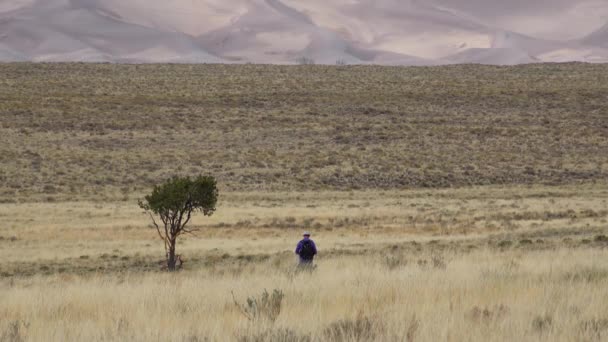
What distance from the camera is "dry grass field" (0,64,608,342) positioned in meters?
7.33

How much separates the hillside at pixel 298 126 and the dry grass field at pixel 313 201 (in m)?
0.32

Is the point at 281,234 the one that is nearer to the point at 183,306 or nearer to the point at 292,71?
A: the point at 183,306

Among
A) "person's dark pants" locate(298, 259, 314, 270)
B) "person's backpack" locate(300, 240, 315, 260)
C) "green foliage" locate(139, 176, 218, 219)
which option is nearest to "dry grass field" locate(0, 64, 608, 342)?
"person's dark pants" locate(298, 259, 314, 270)

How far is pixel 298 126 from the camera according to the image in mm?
77625

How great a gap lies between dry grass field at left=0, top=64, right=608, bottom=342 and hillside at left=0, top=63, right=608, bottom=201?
1.06 ft

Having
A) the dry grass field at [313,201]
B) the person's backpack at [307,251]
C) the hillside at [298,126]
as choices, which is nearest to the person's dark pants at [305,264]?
the person's backpack at [307,251]

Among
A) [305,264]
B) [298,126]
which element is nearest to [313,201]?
[298,126]

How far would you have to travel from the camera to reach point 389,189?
194 ft

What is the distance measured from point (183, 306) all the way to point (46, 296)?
2.39 meters

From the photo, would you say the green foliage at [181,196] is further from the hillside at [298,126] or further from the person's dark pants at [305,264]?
the hillside at [298,126]

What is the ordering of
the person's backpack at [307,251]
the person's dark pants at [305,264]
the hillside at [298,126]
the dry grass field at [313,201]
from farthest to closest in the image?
the hillside at [298,126] < the person's backpack at [307,251] < the person's dark pants at [305,264] < the dry grass field at [313,201]

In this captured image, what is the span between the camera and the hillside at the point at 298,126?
62.2m

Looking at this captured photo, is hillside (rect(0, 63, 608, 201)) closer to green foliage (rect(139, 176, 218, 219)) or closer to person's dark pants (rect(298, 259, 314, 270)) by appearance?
green foliage (rect(139, 176, 218, 219))

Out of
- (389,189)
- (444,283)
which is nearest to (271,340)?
(444,283)
